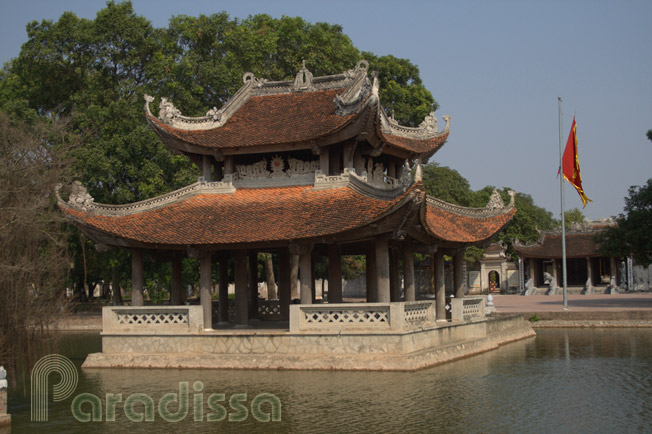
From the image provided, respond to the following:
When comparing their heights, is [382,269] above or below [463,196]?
below

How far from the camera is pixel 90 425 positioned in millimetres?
15930

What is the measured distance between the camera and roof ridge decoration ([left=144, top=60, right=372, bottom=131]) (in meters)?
26.5

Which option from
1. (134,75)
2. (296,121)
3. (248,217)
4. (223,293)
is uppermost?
(134,75)

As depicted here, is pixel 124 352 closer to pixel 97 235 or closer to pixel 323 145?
pixel 97 235

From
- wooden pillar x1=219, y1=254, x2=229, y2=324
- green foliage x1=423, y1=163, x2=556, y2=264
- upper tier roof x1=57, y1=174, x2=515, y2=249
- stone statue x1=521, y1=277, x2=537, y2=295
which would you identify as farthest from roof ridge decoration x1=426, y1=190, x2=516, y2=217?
stone statue x1=521, y1=277, x2=537, y2=295

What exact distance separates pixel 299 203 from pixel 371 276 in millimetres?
4378

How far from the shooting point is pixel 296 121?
27.3 meters

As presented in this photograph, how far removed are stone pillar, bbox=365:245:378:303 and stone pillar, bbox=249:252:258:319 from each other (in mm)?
5062

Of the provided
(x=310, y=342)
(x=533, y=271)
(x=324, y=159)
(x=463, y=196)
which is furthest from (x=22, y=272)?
(x=533, y=271)

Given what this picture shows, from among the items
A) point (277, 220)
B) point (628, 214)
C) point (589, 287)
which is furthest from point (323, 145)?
point (589, 287)

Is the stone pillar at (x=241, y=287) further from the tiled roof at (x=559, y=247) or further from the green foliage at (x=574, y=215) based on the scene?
the green foliage at (x=574, y=215)

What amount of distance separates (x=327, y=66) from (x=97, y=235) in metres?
26.1

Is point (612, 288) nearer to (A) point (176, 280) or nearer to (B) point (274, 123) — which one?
(B) point (274, 123)

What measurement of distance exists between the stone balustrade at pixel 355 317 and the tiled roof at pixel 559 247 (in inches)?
1875
